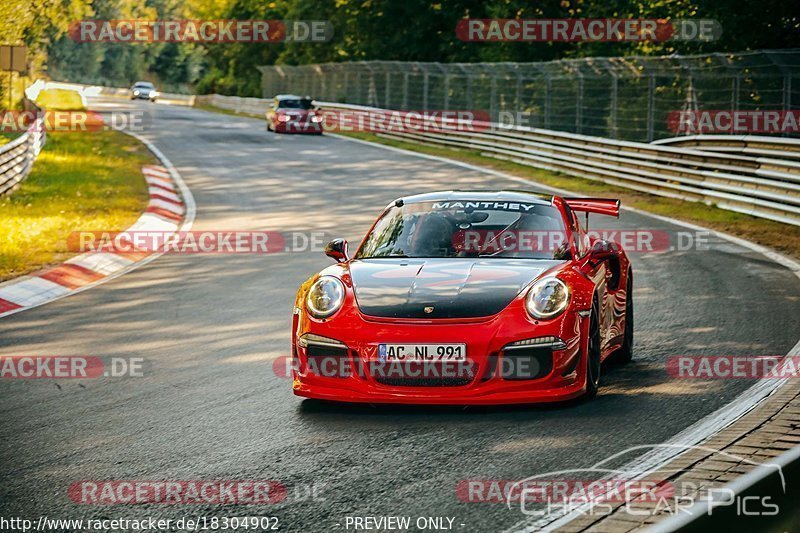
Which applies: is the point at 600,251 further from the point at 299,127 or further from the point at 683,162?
the point at 299,127

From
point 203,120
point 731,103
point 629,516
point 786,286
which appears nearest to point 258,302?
point 786,286

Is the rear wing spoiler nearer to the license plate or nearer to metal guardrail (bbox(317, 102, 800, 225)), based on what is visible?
the license plate

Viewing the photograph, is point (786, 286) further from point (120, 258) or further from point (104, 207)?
point (104, 207)

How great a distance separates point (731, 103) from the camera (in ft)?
71.9

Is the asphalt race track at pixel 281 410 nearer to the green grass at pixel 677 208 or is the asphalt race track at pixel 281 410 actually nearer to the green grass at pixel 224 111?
the green grass at pixel 677 208

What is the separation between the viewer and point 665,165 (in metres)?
21.9

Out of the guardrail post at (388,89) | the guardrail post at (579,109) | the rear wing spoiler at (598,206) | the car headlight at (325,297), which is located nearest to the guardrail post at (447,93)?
the guardrail post at (388,89)

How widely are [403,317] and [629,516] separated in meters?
2.60

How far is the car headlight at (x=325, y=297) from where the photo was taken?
710 centimetres

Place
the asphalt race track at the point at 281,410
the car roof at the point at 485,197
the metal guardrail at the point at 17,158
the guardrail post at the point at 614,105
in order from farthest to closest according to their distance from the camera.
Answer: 1. the guardrail post at the point at 614,105
2. the metal guardrail at the point at 17,158
3. the car roof at the point at 485,197
4. the asphalt race track at the point at 281,410

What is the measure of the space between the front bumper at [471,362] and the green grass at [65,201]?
26.0 ft

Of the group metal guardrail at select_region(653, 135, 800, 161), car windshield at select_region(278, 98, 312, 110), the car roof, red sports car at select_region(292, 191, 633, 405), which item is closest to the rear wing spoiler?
the car roof

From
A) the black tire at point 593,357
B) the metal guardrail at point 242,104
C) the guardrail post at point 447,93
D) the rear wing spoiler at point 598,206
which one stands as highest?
the guardrail post at point 447,93

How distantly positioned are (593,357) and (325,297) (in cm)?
164
